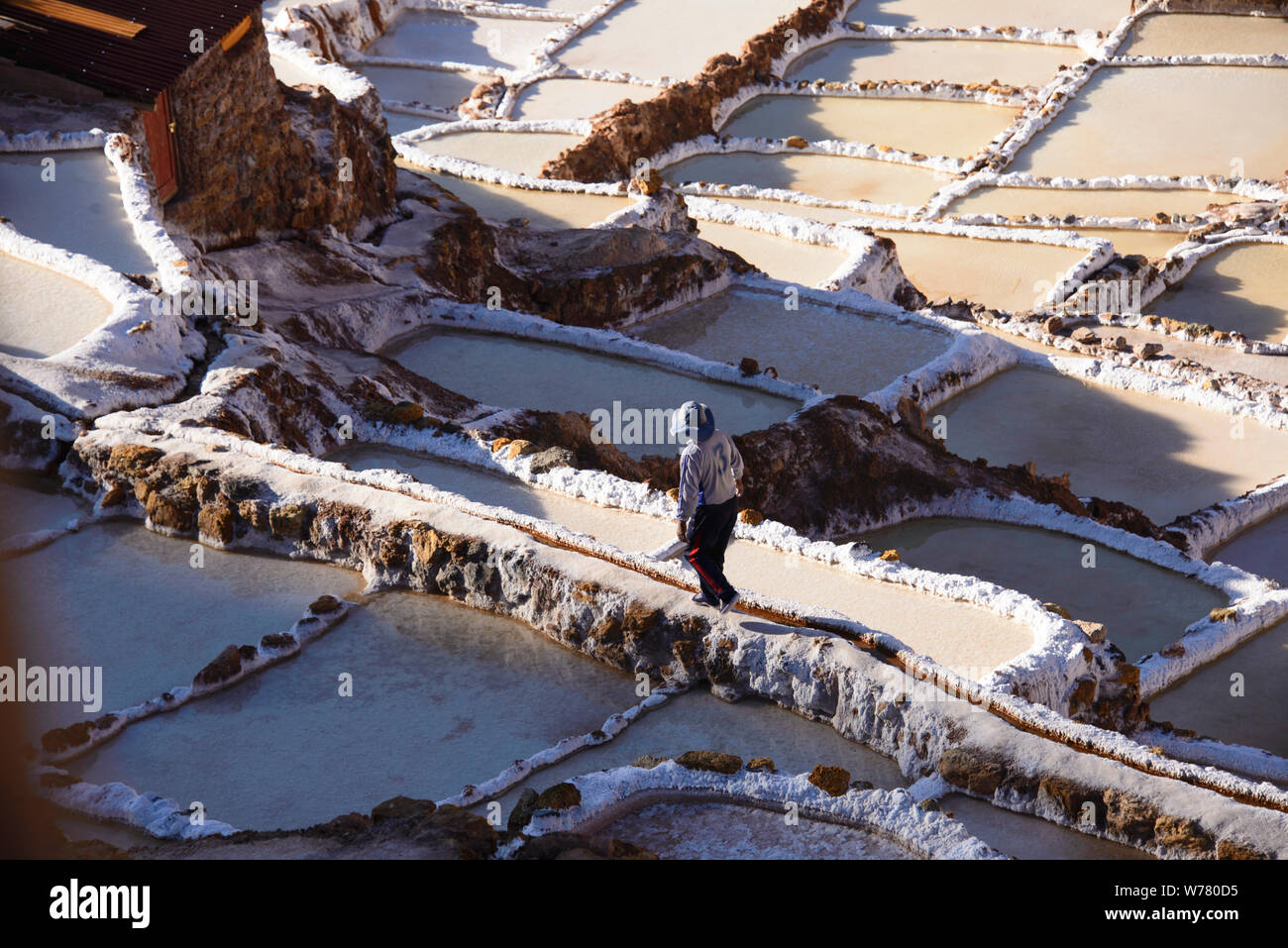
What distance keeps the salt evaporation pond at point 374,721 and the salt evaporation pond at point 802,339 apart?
8.97m

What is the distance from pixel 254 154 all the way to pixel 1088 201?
16.6 m

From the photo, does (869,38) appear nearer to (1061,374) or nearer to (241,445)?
(1061,374)

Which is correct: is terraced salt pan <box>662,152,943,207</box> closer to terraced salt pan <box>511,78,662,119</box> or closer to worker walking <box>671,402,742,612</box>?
terraced salt pan <box>511,78,662,119</box>

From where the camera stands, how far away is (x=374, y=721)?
1022 centimetres

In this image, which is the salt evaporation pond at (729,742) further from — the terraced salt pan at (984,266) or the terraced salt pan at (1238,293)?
the terraced salt pan at (1238,293)

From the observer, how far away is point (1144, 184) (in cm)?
2978

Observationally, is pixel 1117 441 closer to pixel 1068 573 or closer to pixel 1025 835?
pixel 1068 573

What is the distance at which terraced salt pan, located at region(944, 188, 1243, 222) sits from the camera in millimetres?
28875

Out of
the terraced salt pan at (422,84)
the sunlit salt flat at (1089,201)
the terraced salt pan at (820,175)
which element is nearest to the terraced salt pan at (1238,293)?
the sunlit salt flat at (1089,201)

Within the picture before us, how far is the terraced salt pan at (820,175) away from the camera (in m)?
30.3

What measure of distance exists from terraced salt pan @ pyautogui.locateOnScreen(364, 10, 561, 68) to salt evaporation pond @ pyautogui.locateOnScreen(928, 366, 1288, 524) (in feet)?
72.6

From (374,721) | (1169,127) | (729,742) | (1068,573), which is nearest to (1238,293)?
(1169,127)

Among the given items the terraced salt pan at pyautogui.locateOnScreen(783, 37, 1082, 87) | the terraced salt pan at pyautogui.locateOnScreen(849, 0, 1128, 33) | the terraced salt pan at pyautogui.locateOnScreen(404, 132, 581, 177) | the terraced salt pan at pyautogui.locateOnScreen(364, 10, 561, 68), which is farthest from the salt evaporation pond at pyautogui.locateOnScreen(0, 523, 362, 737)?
the terraced salt pan at pyautogui.locateOnScreen(849, 0, 1128, 33)

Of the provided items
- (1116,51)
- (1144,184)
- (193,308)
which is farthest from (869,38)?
(193,308)
